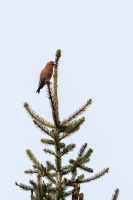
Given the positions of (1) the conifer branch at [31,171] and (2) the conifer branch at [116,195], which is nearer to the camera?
(2) the conifer branch at [116,195]

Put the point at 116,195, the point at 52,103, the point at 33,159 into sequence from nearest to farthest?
the point at 116,195 → the point at 33,159 → the point at 52,103

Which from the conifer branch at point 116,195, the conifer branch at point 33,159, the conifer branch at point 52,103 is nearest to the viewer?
the conifer branch at point 116,195

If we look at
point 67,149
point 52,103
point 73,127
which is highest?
point 52,103

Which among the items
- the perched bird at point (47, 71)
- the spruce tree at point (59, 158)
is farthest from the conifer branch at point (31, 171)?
the perched bird at point (47, 71)

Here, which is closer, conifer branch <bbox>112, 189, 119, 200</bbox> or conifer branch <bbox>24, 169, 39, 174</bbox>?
conifer branch <bbox>112, 189, 119, 200</bbox>

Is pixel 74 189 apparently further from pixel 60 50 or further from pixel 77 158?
pixel 60 50

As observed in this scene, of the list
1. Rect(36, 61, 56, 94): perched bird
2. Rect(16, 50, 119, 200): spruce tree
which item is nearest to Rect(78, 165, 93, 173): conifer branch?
Rect(16, 50, 119, 200): spruce tree

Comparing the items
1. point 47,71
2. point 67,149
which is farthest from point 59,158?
point 47,71

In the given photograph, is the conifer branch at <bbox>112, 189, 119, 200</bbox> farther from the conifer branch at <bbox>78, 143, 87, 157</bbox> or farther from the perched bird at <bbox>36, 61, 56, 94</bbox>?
the perched bird at <bbox>36, 61, 56, 94</bbox>

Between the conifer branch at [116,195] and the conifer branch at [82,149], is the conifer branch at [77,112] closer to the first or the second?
the conifer branch at [82,149]

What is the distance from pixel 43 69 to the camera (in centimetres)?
767

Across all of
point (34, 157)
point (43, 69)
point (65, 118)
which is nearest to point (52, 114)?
point (65, 118)

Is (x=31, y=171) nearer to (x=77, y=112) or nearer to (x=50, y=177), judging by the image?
(x=50, y=177)

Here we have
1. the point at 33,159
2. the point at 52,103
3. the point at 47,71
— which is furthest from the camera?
the point at 47,71
